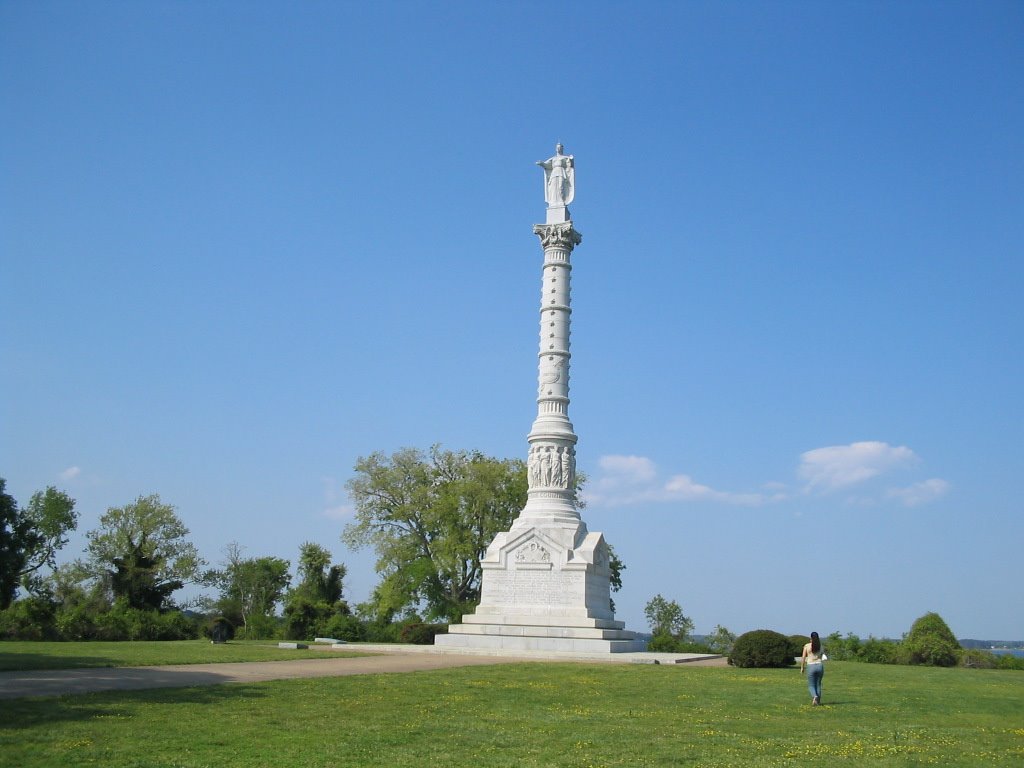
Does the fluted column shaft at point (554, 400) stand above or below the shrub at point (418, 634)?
above

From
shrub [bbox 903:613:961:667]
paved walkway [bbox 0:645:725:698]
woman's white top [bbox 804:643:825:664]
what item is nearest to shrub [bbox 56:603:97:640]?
paved walkway [bbox 0:645:725:698]

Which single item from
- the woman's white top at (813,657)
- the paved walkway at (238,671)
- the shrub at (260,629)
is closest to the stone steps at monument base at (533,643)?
the paved walkway at (238,671)

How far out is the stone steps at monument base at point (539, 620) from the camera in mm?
34281

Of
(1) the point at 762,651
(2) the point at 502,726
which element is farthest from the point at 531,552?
(2) the point at 502,726

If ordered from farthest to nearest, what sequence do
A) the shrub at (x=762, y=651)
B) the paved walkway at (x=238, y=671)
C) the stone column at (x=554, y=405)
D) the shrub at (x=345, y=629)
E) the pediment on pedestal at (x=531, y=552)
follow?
the shrub at (x=345, y=629) → the stone column at (x=554, y=405) → the pediment on pedestal at (x=531, y=552) → the shrub at (x=762, y=651) → the paved walkway at (x=238, y=671)

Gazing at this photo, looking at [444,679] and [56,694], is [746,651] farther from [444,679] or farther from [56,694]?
[56,694]

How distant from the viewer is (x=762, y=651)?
90.2 ft

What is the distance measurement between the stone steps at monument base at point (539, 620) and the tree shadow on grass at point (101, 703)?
1955 centimetres

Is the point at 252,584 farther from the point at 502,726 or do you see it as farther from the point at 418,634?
the point at 502,726

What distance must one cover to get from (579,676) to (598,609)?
1550 cm

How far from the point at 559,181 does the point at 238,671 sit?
29.1m

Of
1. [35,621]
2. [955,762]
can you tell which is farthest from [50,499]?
[955,762]

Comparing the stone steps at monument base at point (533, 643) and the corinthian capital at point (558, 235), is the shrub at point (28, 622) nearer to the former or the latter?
the stone steps at monument base at point (533, 643)

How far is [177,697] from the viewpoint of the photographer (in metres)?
14.4
